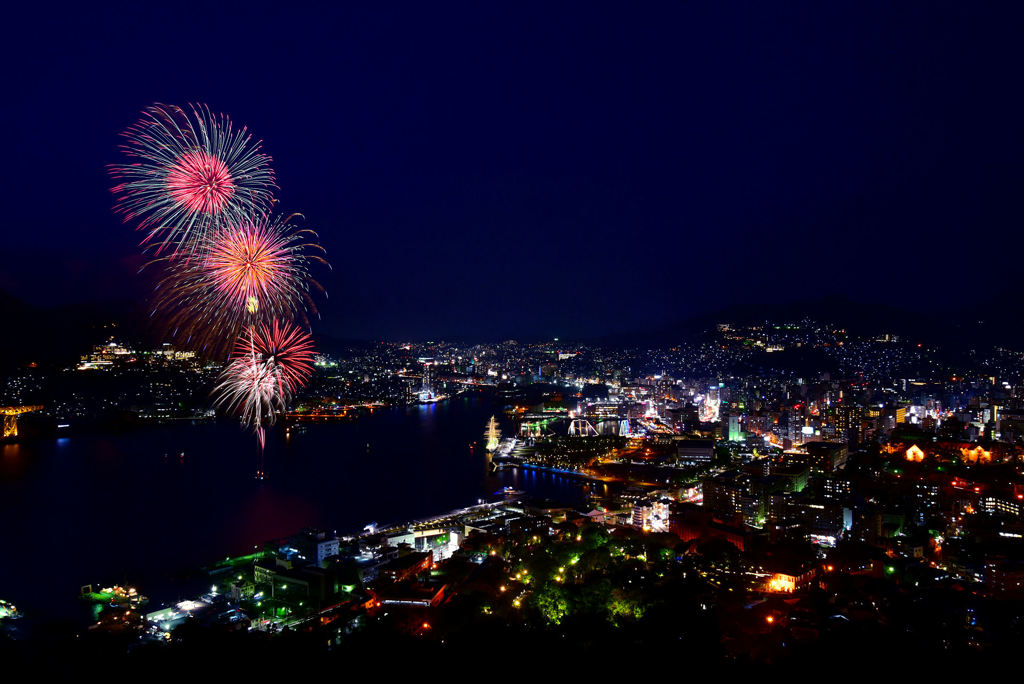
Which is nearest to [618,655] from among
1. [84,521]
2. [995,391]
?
[84,521]

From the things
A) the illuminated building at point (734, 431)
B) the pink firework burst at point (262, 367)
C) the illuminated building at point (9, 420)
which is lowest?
the illuminated building at point (734, 431)

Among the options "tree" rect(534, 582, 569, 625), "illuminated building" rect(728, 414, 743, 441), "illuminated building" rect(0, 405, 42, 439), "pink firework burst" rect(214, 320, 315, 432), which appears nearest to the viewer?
"tree" rect(534, 582, 569, 625)

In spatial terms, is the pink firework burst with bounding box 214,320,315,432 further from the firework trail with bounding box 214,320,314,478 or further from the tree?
the tree

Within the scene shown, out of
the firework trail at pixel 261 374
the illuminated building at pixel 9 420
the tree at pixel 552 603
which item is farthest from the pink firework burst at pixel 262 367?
the illuminated building at pixel 9 420

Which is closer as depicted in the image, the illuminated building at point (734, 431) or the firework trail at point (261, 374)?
the firework trail at point (261, 374)

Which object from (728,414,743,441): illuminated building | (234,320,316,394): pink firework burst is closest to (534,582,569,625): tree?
(234,320,316,394): pink firework burst

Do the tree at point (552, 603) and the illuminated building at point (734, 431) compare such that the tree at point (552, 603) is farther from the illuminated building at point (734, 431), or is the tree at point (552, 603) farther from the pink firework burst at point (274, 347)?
the illuminated building at point (734, 431)

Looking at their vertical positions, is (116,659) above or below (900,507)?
above

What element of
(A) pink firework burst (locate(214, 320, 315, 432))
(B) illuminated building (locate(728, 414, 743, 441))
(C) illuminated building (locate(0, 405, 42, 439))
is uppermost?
(A) pink firework burst (locate(214, 320, 315, 432))

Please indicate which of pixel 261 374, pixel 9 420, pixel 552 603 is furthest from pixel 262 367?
pixel 9 420

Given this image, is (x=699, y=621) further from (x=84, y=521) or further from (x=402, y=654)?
(x=84, y=521)

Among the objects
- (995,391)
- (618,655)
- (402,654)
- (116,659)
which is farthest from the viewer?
(995,391)
